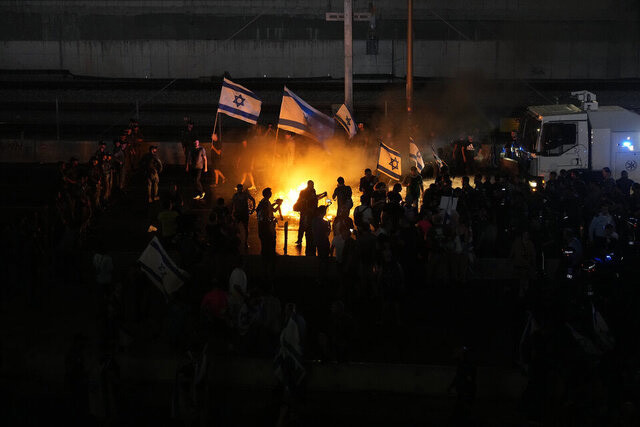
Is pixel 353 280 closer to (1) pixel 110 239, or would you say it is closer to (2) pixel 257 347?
(2) pixel 257 347

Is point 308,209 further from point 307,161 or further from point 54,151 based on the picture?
point 54,151

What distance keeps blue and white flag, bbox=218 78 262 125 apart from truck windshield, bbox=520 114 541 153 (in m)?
8.45

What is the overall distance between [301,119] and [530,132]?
8019 millimetres

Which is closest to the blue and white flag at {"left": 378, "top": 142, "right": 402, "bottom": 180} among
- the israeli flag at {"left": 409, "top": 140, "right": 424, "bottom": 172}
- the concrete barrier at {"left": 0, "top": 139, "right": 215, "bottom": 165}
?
the israeli flag at {"left": 409, "top": 140, "right": 424, "bottom": 172}

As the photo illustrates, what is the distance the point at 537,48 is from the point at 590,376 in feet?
82.8

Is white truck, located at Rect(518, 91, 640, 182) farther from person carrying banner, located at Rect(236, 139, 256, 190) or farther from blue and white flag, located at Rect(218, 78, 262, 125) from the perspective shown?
blue and white flag, located at Rect(218, 78, 262, 125)

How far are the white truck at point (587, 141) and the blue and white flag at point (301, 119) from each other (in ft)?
22.5

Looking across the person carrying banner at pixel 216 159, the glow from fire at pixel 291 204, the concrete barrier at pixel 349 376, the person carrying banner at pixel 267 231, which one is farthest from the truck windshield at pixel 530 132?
the concrete barrier at pixel 349 376

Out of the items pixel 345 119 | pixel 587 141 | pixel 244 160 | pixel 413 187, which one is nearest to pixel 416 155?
pixel 413 187

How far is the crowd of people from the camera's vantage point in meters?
9.76

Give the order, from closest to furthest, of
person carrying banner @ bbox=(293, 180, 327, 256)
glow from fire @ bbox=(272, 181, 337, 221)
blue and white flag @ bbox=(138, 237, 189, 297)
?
blue and white flag @ bbox=(138, 237, 189, 297)
person carrying banner @ bbox=(293, 180, 327, 256)
glow from fire @ bbox=(272, 181, 337, 221)

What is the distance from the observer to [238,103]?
18.4 meters

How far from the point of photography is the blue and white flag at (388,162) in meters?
17.5

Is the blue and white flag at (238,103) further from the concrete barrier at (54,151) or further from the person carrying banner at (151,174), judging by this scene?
the concrete barrier at (54,151)
